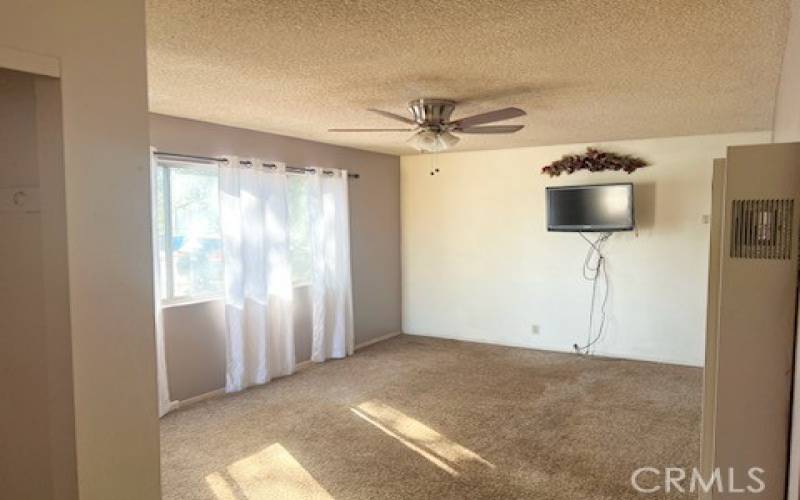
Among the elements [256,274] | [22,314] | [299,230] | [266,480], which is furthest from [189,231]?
[22,314]

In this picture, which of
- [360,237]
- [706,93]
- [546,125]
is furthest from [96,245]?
[360,237]

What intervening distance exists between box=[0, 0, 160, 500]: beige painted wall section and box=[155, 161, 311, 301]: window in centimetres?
306

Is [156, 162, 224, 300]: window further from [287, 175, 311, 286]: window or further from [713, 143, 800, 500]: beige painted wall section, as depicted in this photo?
[713, 143, 800, 500]: beige painted wall section

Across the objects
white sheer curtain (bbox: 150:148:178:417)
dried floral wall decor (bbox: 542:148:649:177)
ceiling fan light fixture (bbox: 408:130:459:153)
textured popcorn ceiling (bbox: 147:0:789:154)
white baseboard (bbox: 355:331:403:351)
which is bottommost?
white baseboard (bbox: 355:331:403:351)

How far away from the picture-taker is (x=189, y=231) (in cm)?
458

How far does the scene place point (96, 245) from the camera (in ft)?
4.47

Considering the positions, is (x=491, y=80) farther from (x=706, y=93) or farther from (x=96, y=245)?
(x=96, y=245)

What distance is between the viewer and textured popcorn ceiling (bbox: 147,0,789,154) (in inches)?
83.0

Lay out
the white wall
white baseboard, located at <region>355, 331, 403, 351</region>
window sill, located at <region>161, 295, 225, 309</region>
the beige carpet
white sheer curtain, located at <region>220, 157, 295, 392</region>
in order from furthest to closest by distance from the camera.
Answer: white baseboard, located at <region>355, 331, 403, 351</region> → the white wall → white sheer curtain, located at <region>220, 157, 295, 392</region> → window sill, located at <region>161, 295, 225, 309</region> → the beige carpet

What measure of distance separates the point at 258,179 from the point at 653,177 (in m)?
3.96

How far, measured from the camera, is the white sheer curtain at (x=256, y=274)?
4.73 m

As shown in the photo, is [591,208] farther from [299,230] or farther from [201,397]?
[201,397]

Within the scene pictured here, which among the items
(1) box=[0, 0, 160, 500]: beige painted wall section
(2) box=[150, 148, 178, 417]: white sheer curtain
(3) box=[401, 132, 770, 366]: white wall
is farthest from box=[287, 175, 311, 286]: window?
(1) box=[0, 0, 160, 500]: beige painted wall section

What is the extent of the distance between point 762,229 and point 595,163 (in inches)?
173
